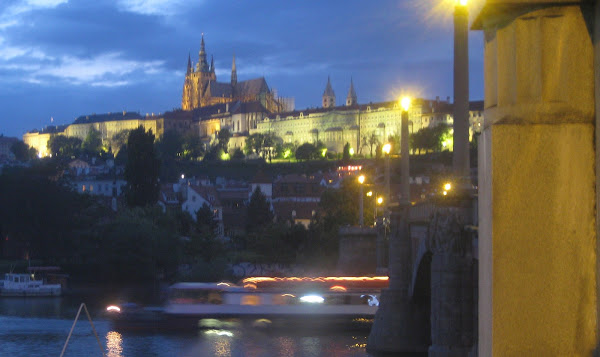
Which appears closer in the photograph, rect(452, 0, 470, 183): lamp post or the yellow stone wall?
rect(452, 0, 470, 183): lamp post

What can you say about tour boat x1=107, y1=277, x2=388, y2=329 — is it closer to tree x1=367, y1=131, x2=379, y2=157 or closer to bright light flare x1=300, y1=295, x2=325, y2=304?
bright light flare x1=300, y1=295, x2=325, y2=304

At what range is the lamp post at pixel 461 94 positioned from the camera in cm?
1452

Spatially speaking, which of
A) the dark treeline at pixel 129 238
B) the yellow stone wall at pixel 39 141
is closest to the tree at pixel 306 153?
the yellow stone wall at pixel 39 141

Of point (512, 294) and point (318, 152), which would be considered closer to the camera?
point (512, 294)

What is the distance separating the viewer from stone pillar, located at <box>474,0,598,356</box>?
2.34m

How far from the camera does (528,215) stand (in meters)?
2.36

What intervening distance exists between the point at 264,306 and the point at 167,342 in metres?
4.53

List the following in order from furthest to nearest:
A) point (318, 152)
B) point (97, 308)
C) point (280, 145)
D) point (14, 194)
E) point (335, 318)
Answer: point (280, 145) → point (318, 152) → point (14, 194) → point (97, 308) → point (335, 318)

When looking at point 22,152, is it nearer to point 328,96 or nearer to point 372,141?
point 328,96

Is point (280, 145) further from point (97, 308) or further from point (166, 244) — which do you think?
point (97, 308)

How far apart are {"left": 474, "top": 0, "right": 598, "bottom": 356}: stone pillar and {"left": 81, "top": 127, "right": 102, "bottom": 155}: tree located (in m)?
165

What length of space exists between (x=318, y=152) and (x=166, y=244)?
94.1 metres

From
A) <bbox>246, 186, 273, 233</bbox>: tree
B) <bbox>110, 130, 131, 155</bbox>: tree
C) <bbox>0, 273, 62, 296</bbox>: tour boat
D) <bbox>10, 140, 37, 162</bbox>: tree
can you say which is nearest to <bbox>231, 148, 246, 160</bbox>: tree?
<bbox>110, 130, 131, 155</bbox>: tree

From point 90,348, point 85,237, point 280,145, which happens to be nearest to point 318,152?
point 280,145
